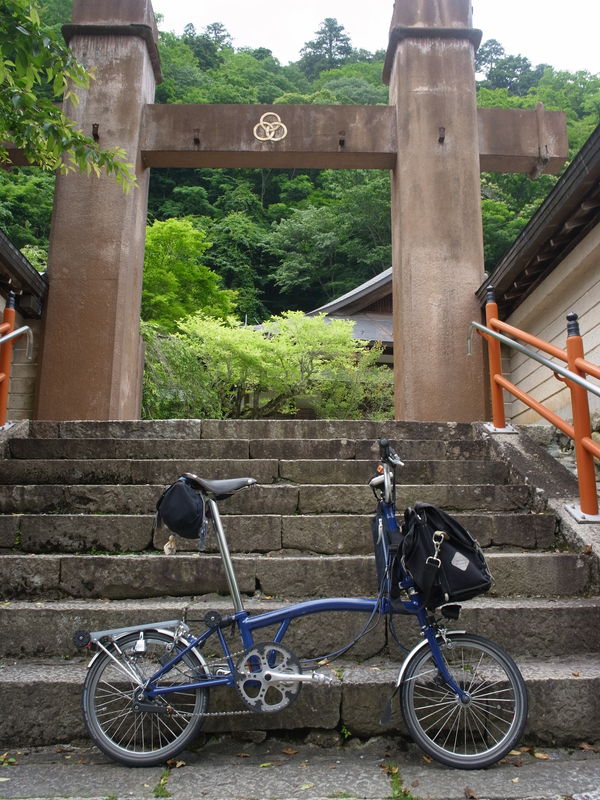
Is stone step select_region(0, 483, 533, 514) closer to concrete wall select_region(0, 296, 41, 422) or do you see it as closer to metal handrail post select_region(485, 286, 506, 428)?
metal handrail post select_region(485, 286, 506, 428)

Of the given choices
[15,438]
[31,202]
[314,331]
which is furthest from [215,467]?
[31,202]

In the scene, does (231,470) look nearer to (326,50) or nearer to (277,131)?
(277,131)

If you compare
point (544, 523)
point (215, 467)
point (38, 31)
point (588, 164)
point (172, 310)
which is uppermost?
point (172, 310)

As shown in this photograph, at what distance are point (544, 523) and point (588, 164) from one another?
2.45m

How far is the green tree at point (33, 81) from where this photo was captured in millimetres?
4031

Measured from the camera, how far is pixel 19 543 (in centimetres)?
384

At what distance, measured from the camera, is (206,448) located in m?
4.93

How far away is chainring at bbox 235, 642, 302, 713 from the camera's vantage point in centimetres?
262

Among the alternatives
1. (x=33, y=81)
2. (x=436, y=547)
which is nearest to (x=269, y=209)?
(x=33, y=81)

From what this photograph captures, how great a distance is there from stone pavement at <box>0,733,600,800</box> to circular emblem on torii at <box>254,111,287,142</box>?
7062mm

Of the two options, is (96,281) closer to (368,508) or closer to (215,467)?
(215,467)

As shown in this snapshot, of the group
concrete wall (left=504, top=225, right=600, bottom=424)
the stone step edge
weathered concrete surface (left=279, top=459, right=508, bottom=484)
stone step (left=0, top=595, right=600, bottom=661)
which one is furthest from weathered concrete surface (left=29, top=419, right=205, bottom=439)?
concrete wall (left=504, top=225, right=600, bottom=424)

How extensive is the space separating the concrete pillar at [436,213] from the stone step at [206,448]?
8.98 ft

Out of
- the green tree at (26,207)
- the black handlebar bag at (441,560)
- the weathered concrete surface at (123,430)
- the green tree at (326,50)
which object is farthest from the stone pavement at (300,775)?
the green tree at (326,50)
